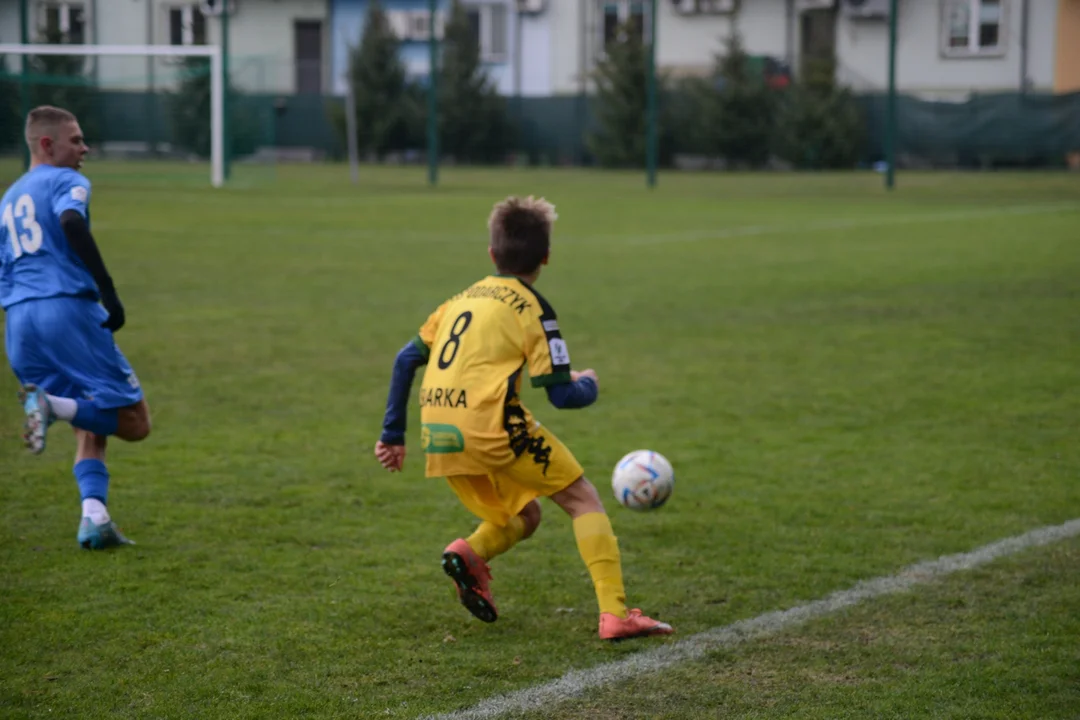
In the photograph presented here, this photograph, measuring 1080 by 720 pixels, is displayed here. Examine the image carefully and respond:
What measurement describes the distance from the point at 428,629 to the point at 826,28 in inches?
1411

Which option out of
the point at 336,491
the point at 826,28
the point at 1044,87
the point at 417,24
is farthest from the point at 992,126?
the point at 336,491

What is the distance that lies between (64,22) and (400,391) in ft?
93.8

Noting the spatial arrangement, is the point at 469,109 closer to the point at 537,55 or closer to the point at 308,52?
the point at 537,55

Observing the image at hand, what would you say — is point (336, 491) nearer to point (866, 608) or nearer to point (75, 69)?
point (866, 608)

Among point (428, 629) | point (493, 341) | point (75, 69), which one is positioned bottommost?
point (428, 629)

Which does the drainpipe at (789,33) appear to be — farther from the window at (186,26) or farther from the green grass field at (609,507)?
the green grass field at (609,507)

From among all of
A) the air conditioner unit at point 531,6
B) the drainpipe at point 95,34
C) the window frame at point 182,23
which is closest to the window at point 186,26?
the window frame at point 182,23

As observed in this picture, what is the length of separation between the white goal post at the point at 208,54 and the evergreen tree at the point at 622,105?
9636 mm

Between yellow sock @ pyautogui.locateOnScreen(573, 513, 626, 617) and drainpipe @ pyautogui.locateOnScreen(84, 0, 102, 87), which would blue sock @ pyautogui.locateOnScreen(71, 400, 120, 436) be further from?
drainpipe @ pyautogui.locateOnScreen(84, 0, 102, 87)

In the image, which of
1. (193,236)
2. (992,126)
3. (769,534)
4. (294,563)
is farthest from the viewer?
(992,126)

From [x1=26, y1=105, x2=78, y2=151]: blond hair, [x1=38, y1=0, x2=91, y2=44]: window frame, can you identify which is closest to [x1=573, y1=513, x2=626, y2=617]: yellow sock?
[x1=26, y1=105, x2=78, y2=151]: blond hair

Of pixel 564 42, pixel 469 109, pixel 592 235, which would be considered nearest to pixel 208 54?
pixel 469 109

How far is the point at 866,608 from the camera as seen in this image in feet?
16.0

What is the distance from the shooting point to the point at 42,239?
5602 mm
